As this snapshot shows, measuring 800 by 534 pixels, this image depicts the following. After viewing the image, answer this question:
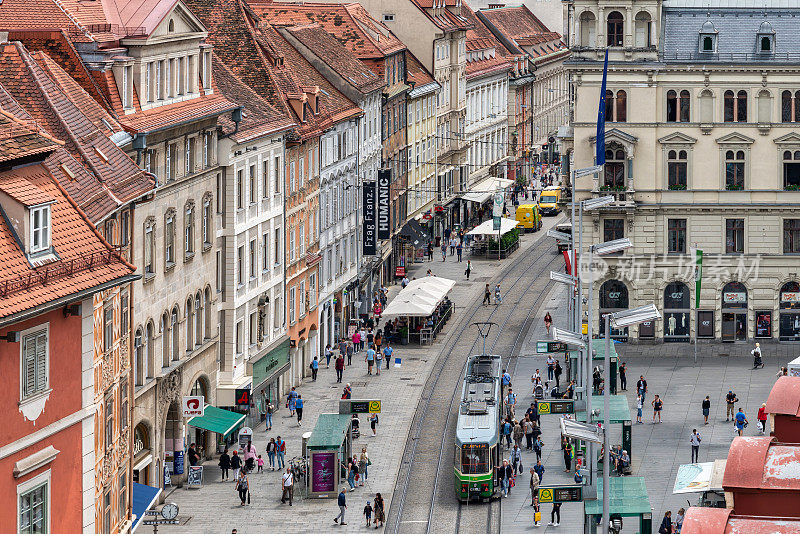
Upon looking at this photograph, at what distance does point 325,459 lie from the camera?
65375mm

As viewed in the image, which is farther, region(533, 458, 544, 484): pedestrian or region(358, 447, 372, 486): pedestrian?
region(358, 447, 372, 486): pedestrian

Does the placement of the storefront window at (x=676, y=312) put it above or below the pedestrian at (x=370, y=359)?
above

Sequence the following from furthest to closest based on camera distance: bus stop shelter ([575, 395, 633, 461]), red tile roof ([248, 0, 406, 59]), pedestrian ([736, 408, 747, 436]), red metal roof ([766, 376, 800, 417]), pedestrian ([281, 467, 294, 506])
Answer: red tile roof ([248, 0, 406, 59]) → pedestrian ([736, 408, 747, 436]) → bus stop shelter ([575, 395, 633, 461]) → pedestrian ([281, 467, 294, 506]) → red metal roof ([766, 376, 800, 417])

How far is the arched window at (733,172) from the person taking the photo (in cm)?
9638

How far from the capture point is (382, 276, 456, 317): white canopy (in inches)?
3878

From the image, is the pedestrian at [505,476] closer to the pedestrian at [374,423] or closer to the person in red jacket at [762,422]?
the pedestrian at [374,423]

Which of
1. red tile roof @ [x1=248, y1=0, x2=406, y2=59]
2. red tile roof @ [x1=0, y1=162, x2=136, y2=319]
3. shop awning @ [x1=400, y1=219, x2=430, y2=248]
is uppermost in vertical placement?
red tile roof @ [x1=248, y1=0, x2=406, y2=59]

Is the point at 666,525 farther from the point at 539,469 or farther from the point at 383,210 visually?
the point at 383,210

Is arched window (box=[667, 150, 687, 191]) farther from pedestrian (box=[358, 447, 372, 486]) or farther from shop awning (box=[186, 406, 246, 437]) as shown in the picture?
shop awning (box=[186, 406, 246, 437])

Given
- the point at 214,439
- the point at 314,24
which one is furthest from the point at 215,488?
the point at 314,24

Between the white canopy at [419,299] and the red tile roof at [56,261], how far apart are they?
2526 inches

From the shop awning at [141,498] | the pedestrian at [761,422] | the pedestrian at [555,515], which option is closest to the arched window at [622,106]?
the pedestrian at [761,422]

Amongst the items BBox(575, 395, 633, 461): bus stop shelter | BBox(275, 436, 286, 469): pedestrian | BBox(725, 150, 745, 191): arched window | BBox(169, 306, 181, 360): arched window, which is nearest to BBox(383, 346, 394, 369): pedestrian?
BBox(275, 436, 286, 469): pedestrian

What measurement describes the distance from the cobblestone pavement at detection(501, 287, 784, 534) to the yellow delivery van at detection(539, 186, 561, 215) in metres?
49.4
